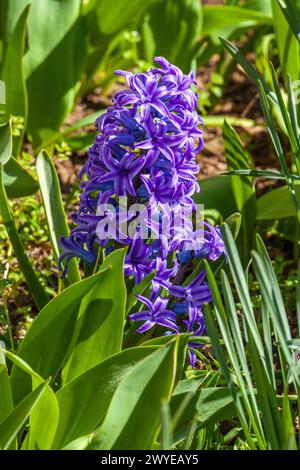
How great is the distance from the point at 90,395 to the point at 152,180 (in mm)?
420

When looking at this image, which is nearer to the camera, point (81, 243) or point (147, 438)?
point (147, 438)

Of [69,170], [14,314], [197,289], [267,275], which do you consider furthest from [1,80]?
[267,275]

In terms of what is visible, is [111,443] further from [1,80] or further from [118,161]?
[1,80]

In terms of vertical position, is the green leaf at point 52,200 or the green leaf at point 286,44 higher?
the green leaf at point 286,44

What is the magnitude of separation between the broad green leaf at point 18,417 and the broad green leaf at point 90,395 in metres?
0.19

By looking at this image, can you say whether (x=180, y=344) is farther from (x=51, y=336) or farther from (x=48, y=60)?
(x=48, y=60)

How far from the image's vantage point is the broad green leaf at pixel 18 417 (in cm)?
135

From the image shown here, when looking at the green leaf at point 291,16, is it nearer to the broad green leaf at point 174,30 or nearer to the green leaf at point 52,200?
the broad green leaf at point 174,30

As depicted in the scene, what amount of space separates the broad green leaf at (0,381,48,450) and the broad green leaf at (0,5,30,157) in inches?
50.5

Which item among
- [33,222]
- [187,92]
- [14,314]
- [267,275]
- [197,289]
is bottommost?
[14,314]

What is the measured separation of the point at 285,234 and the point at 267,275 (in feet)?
3.28

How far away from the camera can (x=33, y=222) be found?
242cm

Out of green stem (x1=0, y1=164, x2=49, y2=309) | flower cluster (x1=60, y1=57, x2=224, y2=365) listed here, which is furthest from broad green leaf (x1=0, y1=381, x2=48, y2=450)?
green stem (x1=0, y1=164, x2=49, y2=309)

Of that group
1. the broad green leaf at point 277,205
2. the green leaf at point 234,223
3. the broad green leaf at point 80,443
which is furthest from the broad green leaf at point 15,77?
the broad green leaf at point 80,443
